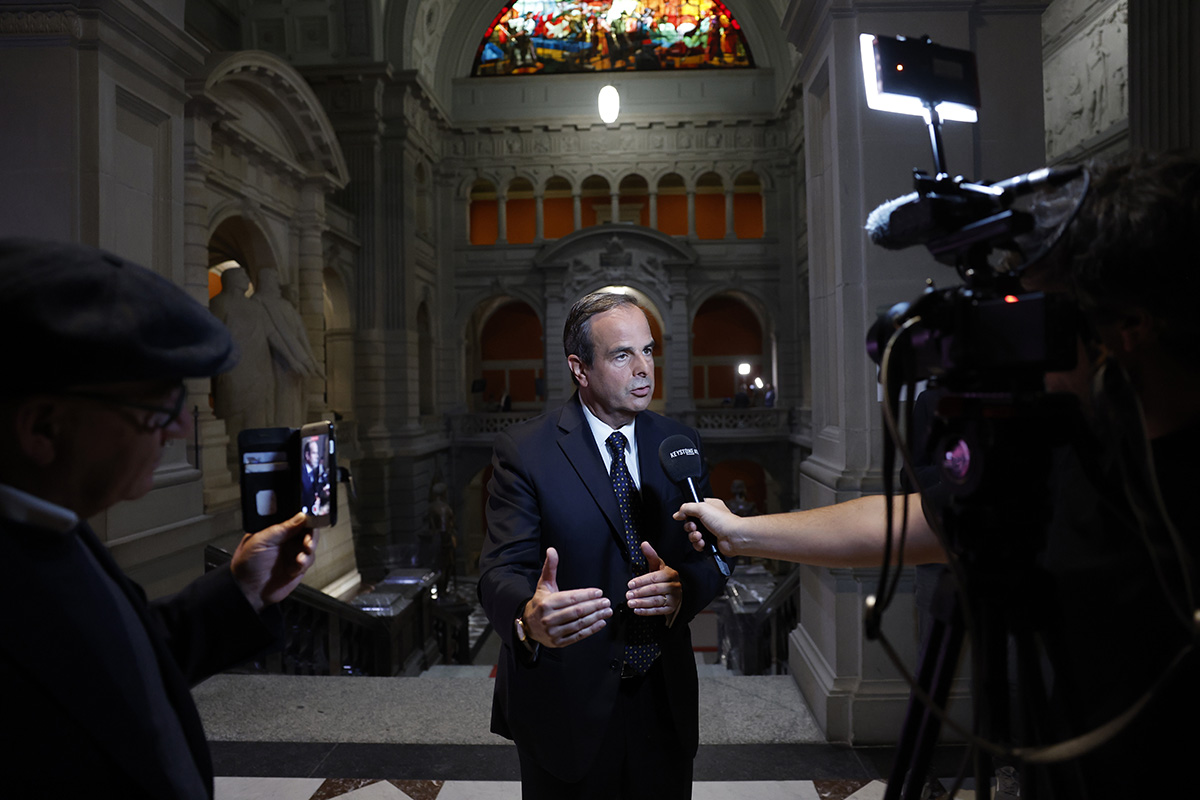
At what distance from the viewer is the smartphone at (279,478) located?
4.57 feet

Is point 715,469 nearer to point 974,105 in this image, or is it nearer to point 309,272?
point 309,272

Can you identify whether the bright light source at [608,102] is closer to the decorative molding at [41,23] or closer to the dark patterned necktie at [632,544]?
the decorative molding at [41,23]

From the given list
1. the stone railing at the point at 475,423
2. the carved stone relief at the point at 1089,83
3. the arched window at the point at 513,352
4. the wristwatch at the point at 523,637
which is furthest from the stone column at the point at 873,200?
the arched window at the point at 513,352

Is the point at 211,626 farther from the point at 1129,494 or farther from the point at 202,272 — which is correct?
the point at 202,272

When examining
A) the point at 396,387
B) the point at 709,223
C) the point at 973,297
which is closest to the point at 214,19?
the point at 396,387

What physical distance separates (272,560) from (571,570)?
890mm

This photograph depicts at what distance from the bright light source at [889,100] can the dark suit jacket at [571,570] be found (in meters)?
1.17

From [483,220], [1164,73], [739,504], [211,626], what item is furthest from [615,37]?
[211,626]

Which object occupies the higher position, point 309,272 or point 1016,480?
point 309,272

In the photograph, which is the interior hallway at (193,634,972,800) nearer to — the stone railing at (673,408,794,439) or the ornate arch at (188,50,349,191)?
the ornate arch at (188,50,349,191)

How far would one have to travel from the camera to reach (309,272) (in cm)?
1336

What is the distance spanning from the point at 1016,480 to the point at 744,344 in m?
25.6

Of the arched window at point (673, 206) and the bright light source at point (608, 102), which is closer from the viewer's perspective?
the bright light source at point (608, 102)

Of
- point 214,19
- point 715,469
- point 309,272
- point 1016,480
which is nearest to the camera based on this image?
point 1016,480
